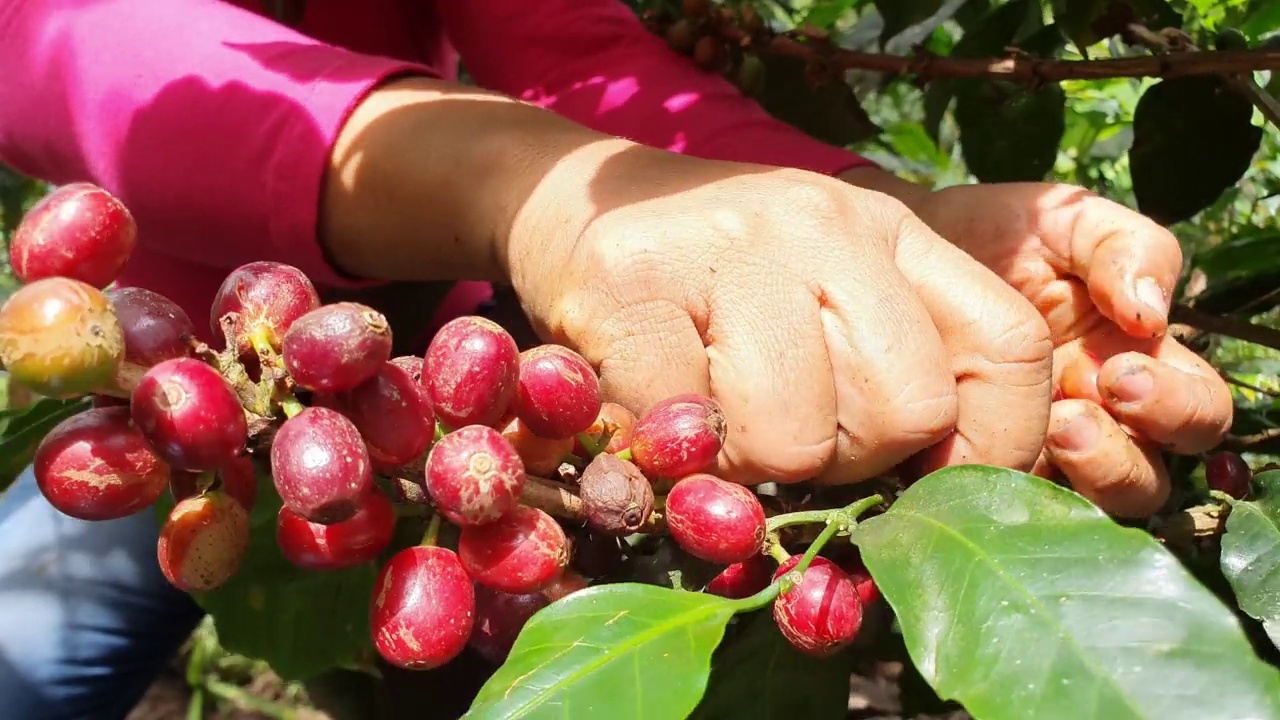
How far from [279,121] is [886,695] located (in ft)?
6.62

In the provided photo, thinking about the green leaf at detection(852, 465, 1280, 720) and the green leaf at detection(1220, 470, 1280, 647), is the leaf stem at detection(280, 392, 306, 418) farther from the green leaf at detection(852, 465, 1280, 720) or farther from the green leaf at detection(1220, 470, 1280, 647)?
the green leaf at detection(1220, 470, 1280, 647)

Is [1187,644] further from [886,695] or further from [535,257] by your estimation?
[886,695]

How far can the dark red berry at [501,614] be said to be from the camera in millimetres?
714

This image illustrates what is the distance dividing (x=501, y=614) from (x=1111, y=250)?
2.19 feet

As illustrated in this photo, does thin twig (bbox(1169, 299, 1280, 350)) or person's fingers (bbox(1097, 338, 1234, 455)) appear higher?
person's fingers (bbox(1097, 338, 1234, 455))

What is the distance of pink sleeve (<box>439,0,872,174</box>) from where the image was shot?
1.22m

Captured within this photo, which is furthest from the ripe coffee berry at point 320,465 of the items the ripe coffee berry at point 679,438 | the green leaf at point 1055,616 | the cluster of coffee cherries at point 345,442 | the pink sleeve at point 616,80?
the pink sleeve at point 616,80

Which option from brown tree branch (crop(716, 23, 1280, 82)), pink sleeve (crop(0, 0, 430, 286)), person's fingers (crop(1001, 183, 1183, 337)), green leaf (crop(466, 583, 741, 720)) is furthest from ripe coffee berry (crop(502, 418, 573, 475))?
brown tree branch (crop(716, 23, 1280, 82))

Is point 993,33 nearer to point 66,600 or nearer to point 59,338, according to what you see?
point 59,338

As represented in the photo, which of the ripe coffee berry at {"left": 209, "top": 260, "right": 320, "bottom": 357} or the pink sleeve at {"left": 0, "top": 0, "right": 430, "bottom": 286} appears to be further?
the pink sleeve at {"left": 0, "top": 0, "right": 430, "bottom": 286}

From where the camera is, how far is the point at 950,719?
67.6 inches

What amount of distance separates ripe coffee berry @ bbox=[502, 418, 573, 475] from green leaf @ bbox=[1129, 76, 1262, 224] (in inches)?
37.8

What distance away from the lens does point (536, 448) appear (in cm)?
66

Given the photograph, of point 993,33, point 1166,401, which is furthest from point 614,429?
point 993,33
